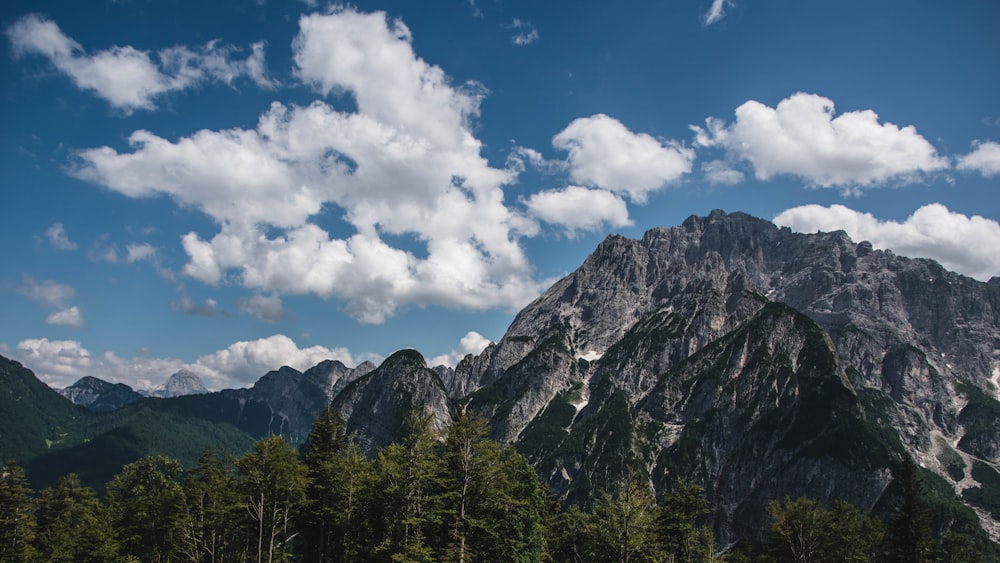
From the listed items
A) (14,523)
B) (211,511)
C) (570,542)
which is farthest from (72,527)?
(570,542)

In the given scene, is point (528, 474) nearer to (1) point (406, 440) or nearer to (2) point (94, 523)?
(1) point (406, 440)

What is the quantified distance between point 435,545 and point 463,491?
773 cm

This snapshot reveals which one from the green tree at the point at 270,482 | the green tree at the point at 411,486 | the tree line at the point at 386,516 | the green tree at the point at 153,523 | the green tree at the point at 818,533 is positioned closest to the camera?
the green tree at the point at 411,486

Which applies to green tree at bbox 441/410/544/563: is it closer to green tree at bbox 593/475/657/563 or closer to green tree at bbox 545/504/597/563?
green tree at bbox 593/475/657/563

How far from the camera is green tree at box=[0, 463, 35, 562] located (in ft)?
214

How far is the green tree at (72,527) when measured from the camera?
59.1m

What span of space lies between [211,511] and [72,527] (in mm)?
28093

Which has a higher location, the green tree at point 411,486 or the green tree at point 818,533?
the green tree at point 411,486

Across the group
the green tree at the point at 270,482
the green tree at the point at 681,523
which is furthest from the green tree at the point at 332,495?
the green tree at the point at 681,523

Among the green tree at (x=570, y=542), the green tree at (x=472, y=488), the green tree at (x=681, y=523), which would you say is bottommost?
the green tree at (x=570, y=542)

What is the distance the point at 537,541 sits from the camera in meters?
63.8

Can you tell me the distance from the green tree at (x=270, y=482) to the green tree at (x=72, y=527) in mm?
16764

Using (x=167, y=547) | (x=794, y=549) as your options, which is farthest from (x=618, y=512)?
(x=167, y=547)

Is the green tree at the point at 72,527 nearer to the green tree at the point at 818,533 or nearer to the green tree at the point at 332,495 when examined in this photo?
the green tree at the point at 332,495
